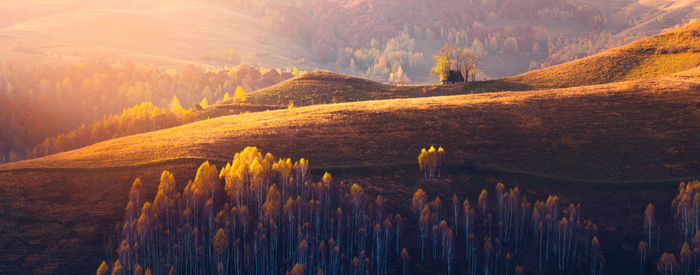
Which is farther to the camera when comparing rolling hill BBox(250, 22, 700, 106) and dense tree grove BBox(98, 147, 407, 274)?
rolling hill BBox(250, 22, 700, 106)

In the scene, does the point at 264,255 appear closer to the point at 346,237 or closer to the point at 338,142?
the point at 346,237

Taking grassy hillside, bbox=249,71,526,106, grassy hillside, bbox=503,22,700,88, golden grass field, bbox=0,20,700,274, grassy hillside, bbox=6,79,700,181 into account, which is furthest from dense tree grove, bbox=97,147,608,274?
grassy hillside, bbox=503,22,700,88

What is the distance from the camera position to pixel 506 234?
2894 inches

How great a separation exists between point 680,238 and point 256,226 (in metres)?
55.9

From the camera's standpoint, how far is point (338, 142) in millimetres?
95812

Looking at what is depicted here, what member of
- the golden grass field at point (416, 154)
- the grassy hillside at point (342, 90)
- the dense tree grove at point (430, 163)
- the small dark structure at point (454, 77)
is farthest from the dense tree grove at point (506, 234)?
the small dark structure at point (454, 77)

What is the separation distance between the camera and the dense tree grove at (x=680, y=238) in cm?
6609

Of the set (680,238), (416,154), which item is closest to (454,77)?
(416,154)

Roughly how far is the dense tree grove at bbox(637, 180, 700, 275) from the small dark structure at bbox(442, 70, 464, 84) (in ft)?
300

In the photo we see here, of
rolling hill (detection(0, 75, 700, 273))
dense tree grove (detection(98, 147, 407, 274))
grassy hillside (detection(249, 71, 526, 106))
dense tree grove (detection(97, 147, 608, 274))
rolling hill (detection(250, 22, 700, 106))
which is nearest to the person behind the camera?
dense tree grove (detection(97, 147, 608, 274))

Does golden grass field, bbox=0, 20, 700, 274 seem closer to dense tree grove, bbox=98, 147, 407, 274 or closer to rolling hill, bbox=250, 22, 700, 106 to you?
dense tree grove, bbox=98, 147, 407, 274

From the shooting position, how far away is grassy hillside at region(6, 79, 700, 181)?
8731 centimetres

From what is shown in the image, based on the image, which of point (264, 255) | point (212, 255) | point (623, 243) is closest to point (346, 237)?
point (264, 255)

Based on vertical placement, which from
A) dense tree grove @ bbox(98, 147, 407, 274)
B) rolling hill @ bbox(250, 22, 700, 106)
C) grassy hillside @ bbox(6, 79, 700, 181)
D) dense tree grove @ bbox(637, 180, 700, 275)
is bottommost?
dense tree grove @ bbox(637, 180, 700, 275)
